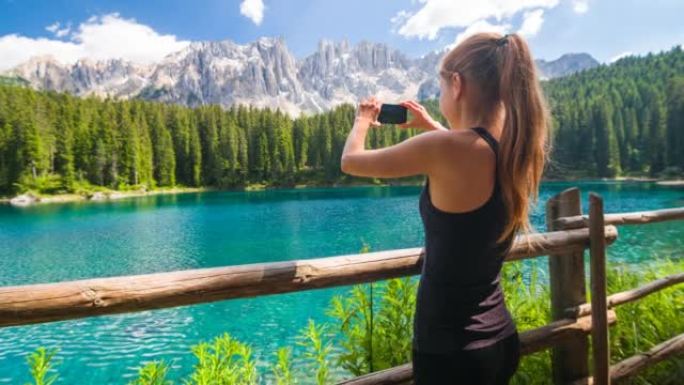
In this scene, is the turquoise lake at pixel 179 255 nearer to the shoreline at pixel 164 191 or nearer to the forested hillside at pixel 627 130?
the shoreline at pixel 164 191

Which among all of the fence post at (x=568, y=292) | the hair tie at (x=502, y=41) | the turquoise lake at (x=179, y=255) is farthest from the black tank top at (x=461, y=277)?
the turquoise lake at (x=179, y=255)

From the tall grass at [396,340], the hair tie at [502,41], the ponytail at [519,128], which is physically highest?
the hair tie at [502,41]

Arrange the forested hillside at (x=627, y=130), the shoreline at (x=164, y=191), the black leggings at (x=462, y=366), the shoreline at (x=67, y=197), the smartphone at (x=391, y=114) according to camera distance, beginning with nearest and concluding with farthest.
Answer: the black leggings at (x=462, y=366)
the smartphone at (x=391, y=114)
the shoreline at (x=67, y=197)
the shoreline at (x=164, y=191)
the forested hillside at (x=627, y=130)

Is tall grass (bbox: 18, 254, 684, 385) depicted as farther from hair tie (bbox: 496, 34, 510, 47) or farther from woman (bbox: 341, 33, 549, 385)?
hair tie (bbox: 496, 34, 510, 47)

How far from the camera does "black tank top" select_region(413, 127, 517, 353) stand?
61.7 inches

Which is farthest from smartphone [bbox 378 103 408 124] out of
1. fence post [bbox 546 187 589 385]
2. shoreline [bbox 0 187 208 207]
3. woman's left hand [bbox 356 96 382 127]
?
shoreline [bbox 0 187 208 207]

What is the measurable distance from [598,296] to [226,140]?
3731 inches

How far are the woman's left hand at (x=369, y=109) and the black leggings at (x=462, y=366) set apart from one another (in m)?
1.04

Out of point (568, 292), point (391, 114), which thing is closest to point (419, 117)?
point (391, 114)

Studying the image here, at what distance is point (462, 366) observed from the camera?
5.37 feet

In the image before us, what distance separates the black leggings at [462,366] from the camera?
164cm

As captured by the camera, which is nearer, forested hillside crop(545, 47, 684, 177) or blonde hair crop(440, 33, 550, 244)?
blonde hair crop(440, 33, 550, 244)

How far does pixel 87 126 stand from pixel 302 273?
89899mm

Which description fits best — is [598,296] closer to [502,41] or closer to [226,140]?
[502,41]
